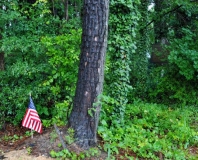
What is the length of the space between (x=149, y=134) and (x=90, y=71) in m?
2.10

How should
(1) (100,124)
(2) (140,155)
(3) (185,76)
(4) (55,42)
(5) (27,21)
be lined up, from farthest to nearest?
(3) (185,76) < (5) (27,21) < (4) (55,42) < (1) (100,124) < (2) (140,155)

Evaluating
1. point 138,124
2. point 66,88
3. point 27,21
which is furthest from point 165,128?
point 27,21

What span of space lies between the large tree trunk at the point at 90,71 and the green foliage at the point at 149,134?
462mm

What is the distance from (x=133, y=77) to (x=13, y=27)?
511 centimetres

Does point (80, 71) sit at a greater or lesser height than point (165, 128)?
greater

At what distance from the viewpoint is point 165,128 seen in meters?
5.64

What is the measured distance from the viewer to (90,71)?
3879 mm

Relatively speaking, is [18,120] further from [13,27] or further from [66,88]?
[13,27]

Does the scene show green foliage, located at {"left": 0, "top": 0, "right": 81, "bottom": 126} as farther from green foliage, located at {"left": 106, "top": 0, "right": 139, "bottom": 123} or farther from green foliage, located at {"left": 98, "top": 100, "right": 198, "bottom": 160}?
green foliage, located at {"left": 98, "top": 100, "right": 198, "bottom": 160}

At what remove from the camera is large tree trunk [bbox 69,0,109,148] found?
3.82 m

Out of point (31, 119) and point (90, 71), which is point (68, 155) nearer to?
point (31, 119)

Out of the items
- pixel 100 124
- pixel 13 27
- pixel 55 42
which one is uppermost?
pixel 13 27

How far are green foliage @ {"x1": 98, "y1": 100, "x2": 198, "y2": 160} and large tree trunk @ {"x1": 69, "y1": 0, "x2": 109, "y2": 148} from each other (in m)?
0.46

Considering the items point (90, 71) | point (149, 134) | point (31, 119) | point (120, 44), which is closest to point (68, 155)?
point (31, 119)
